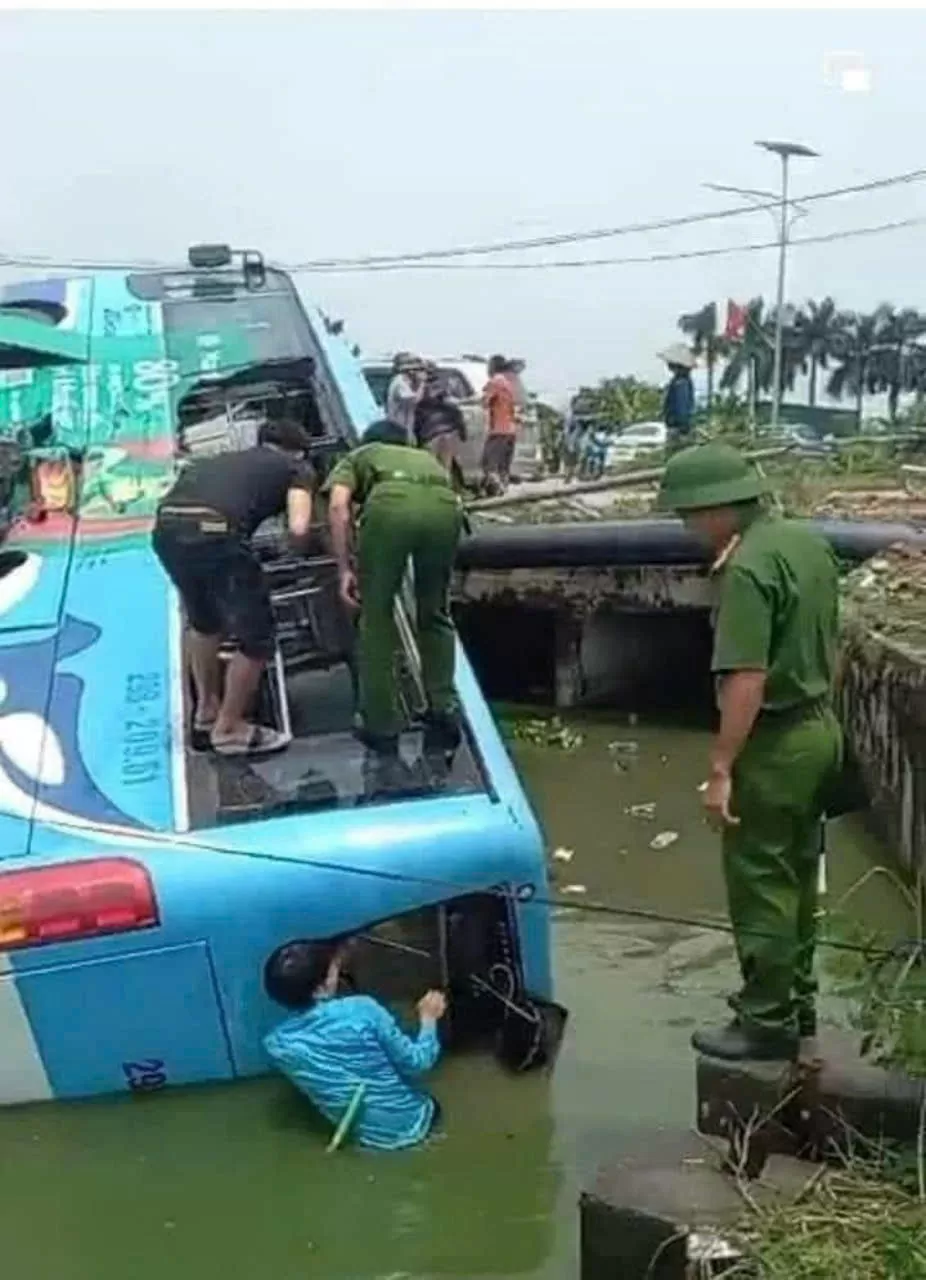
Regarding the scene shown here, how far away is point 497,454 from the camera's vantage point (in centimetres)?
1736

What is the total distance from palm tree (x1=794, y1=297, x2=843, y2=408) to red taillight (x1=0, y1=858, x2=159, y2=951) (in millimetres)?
38976

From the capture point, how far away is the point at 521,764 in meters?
12.7

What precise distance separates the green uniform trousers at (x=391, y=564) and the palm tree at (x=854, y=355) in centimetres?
3495

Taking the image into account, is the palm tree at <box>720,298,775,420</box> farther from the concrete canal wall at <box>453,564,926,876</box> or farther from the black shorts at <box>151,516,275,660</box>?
the black shorts at <box>151,516,275,660</box>

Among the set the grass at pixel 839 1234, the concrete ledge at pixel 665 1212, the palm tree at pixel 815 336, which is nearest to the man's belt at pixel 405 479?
the concrete ledge at pixel 665 1212

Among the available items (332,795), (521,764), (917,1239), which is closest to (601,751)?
(521,764)

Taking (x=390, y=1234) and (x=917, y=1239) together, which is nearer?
(x=917, y=1239)

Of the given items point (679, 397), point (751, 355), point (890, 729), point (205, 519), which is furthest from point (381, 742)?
point (751, 355)

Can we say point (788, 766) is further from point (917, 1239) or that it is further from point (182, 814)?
point (182, 814)

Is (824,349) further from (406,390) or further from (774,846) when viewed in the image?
(774,846)

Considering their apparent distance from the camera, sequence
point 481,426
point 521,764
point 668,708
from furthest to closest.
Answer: point 481,426 → point 668,708 → point 521,764

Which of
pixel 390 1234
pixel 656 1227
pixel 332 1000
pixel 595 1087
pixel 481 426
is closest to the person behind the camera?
pixel 656 1227

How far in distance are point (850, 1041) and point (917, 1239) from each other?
1.25 meters

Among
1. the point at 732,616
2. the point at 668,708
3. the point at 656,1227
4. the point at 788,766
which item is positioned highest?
the point at 732,616
